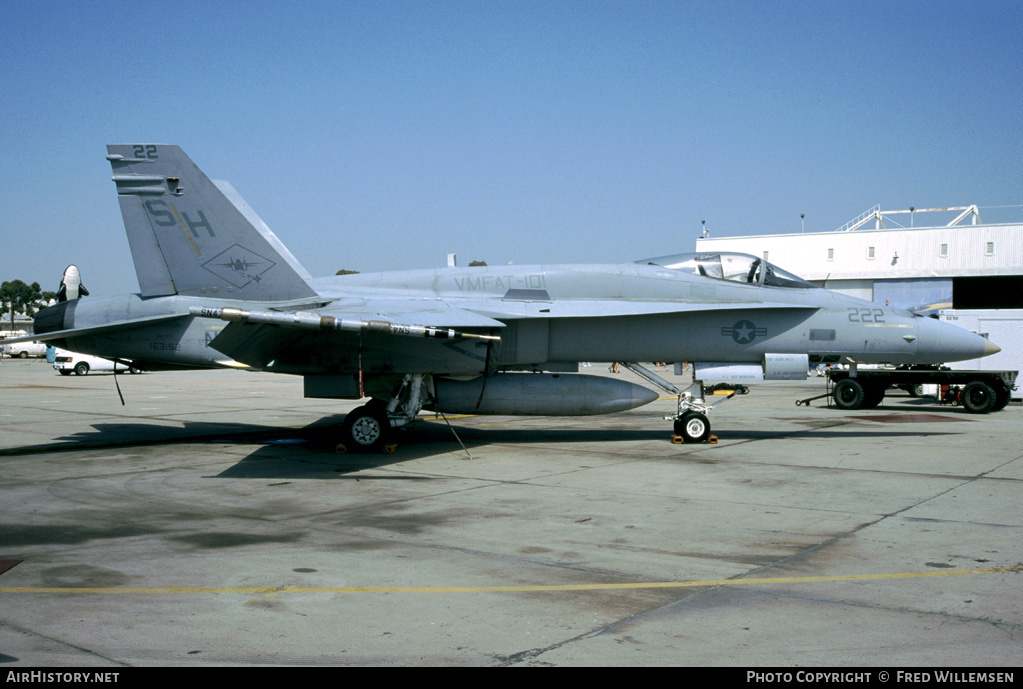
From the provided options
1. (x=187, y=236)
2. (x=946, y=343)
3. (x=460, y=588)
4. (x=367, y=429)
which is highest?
(x=187, y=236)

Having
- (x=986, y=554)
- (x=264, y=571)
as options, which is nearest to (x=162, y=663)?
(x=264, y=571)

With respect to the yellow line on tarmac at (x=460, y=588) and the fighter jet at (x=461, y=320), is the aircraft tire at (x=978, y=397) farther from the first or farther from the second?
the yellow line on tarmac at (x=460, y=588)

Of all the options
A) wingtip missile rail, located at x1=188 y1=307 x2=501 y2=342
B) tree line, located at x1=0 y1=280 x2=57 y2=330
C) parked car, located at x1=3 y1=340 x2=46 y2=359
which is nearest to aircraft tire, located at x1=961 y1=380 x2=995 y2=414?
wingtip missile rail, located at x1=188 y1=307 x2=501 y2=342

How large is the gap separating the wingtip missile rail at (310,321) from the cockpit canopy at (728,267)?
4990 millimetres

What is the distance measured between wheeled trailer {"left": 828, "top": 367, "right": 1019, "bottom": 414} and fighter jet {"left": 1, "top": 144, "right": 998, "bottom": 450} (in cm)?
735

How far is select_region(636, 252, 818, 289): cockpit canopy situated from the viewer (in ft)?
47.2

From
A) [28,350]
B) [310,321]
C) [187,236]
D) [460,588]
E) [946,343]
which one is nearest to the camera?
[460,588]

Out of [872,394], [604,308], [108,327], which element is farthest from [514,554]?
[872,394]

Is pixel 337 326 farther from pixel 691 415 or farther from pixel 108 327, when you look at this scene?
pixel 691 415

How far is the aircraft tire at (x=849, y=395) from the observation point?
22.3 metres

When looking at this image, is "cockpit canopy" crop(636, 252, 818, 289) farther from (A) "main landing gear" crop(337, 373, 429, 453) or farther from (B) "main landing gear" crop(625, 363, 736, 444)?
(A) "main landing gear" crop(337, 373, 429, 453)

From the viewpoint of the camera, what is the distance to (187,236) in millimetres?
13359

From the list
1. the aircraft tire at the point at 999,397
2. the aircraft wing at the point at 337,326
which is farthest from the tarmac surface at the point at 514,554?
the aircraft tire at the point at 999,397

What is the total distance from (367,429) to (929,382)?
15919mm
